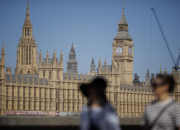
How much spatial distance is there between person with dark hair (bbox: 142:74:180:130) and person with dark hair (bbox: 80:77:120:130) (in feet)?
3.50

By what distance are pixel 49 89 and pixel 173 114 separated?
A: 308 ft

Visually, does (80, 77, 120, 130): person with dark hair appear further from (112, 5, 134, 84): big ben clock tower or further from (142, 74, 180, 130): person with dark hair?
(112, 5, 134, 84): big ben clock tower

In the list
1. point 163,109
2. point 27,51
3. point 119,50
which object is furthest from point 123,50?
point 163,109

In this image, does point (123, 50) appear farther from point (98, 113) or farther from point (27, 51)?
point (98, 113)

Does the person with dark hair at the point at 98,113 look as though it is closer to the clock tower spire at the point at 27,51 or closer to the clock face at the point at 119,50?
the clock tower spire at the point at 27,51

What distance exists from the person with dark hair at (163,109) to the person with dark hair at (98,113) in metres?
1.07

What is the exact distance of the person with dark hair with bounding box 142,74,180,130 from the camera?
41.3ft

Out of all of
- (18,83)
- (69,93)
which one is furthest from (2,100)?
(69,93)

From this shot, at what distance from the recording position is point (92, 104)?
1216 centimetres

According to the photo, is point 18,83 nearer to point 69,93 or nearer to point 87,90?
point 69,93

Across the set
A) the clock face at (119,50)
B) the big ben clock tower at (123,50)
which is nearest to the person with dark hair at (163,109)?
the big ben clock tower at (123,50)

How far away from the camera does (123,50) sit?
164 metres

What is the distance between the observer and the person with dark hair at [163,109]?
41.3ft

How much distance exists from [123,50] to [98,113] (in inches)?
5984
